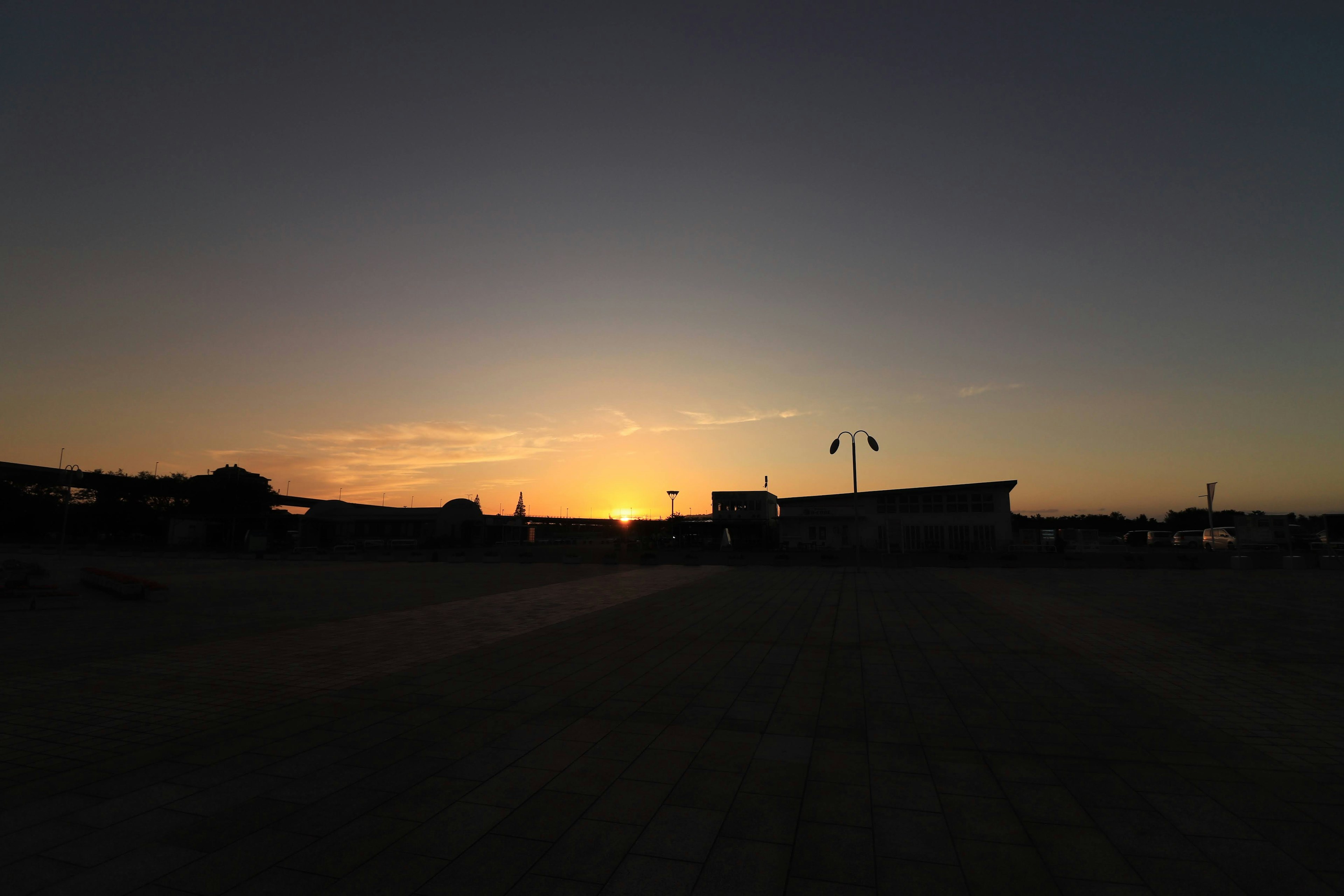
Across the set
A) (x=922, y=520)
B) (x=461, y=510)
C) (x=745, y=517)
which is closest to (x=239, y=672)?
(x=922, y=520)

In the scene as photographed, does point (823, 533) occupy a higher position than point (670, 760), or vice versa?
point (823, 533)

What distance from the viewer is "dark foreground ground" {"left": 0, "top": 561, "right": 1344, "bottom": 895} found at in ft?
14.0

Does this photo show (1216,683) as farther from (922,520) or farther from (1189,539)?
(1189,539)

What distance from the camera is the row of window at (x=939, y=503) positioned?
52.1 m

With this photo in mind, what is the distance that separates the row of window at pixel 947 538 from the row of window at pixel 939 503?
1302 mm

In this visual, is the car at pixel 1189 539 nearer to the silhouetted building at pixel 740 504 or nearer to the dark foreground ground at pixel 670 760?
the silhouetted building at pixel 740 504

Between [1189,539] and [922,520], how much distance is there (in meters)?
30.7

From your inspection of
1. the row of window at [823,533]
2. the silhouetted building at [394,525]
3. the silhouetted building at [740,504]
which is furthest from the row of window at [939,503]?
the silhouetted building at [394,525]

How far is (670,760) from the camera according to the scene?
251 inches

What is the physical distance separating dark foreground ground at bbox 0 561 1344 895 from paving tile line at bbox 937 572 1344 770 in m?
0.07

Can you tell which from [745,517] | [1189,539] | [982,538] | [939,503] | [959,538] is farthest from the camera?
[745,517]

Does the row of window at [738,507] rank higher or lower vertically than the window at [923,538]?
higher

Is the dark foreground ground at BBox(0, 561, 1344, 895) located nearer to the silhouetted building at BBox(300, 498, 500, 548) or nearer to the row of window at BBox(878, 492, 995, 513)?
the row of window at BBox(878, 492, 995, 513)

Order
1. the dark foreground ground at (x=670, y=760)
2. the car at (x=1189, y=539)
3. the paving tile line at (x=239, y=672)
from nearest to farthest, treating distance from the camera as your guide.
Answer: the dark foreground ground at (x=670, y=760) < the paving tile line at (x=239, y=672) < the car at (x=1189, y=539)
